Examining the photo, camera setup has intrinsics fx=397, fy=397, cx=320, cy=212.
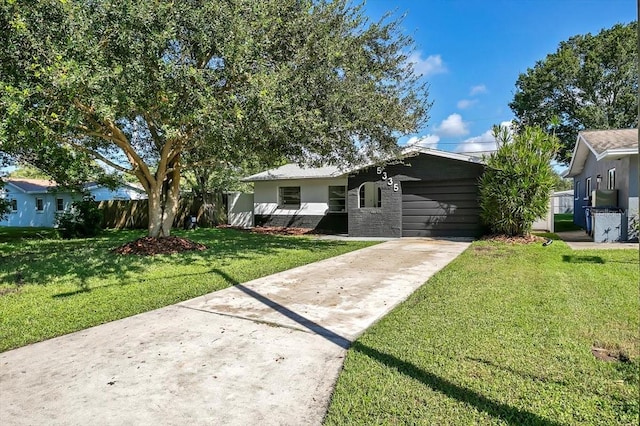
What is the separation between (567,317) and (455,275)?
2638 mm

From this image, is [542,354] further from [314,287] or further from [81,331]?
[81,331]

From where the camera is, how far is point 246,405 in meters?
2.90

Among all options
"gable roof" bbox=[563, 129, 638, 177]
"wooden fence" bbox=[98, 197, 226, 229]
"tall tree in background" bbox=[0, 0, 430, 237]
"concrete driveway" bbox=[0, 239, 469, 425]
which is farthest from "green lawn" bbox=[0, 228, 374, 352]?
"wooden fence" bbox=[98, 197, 226, 229]

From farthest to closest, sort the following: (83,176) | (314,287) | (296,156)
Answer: (83,176)
(296,156)
(314,287)

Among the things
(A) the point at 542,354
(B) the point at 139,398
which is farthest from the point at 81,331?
(A) the point at 542,354

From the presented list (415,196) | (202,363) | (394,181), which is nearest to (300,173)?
(394,181)

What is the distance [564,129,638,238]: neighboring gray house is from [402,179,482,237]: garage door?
157 inches

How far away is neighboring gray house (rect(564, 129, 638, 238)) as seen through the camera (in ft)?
35.2

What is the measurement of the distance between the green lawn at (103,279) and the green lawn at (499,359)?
3469mm

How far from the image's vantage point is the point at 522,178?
11.6 m

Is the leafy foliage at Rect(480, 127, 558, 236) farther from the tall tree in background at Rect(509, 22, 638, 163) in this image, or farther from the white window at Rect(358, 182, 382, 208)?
the tall tree in background at Rect(509, 22, 638, 163)

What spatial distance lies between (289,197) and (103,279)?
12.8 meters

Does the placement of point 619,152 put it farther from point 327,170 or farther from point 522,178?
point 327,170

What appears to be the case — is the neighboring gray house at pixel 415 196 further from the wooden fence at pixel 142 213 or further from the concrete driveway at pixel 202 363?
the concrete driveway at pixel 202 363
